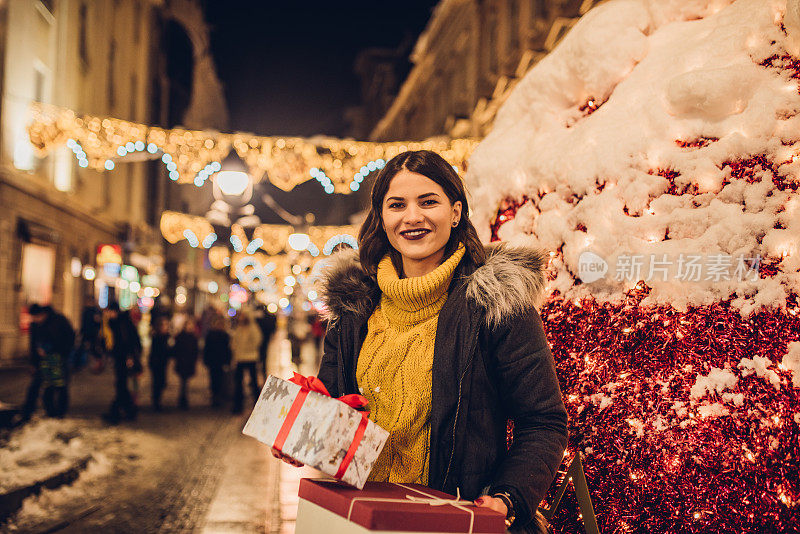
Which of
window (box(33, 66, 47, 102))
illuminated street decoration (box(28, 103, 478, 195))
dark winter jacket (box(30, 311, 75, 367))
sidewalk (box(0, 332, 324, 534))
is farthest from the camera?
window (box(33, 66, 47, 102))

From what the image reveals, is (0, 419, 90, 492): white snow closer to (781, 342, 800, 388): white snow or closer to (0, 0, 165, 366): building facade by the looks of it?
(0, 0, 165, 366): building facade

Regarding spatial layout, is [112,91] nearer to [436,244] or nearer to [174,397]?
[174,397]

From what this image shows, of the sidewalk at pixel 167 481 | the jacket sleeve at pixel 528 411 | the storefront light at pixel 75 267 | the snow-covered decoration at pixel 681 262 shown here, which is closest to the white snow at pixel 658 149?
the snow-covered decoration at pixel 681 262

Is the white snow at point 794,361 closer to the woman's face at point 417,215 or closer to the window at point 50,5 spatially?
the woman's face at point 417,215

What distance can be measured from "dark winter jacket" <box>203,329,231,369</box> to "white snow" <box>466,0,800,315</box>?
32.3 ft

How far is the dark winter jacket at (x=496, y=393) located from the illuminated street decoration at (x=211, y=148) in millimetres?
8694

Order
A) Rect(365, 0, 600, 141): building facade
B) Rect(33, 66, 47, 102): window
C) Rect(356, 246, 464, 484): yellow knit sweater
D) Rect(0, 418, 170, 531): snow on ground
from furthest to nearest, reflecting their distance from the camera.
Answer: Rect(33, 66, 47, 102): window → Rect(365, 0, 600, 141): building facade → Rect(0, 418, 170, 531): snow on ground → Rect(356, 246, 464, 484): yellow knit sweater

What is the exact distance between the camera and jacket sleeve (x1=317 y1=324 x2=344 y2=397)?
2389mm

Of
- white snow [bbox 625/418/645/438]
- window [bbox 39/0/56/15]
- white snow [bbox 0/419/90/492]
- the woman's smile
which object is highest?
window [bbox 39/0/56/15]

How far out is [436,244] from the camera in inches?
88.3

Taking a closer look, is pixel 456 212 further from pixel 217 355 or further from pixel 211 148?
pixel 217 355

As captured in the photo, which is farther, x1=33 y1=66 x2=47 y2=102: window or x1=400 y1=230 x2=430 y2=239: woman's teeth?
x1=33 y1=66 x2=47 y2=102: window

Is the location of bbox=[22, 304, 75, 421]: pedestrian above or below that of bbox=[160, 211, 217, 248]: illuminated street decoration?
below

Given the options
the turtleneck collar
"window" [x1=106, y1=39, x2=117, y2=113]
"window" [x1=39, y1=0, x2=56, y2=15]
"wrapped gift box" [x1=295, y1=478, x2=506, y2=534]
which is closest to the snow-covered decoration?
the turtleneck collar
